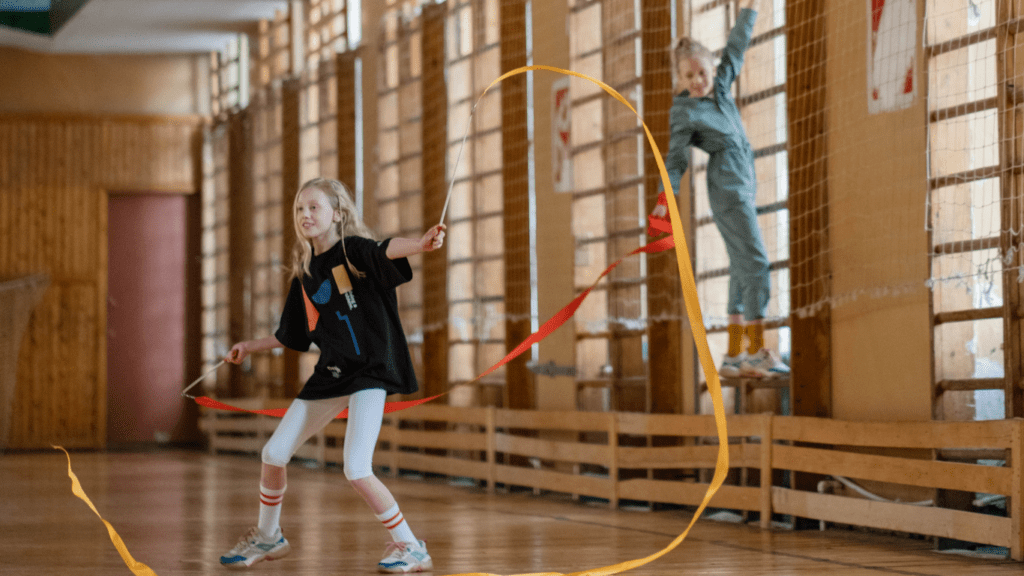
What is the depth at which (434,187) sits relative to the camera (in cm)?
916

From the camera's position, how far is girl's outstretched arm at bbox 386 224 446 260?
3605 millimetres

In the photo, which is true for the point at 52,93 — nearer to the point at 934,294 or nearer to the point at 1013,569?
the point at 934,294

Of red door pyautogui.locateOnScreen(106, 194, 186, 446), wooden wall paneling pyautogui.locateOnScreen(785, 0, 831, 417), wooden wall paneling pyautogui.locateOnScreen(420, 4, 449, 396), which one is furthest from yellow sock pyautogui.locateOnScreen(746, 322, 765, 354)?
red door pyautogui.locateOnScreen(106, 194, 186, 446)

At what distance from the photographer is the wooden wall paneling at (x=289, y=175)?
11.9 metres

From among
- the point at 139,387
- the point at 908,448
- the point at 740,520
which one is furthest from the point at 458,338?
the point at 139,387

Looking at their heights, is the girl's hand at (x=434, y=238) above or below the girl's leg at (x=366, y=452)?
above

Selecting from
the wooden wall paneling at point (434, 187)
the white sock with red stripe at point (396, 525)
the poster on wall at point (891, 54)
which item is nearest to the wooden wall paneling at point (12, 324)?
the wooden wall paneling at point (434, 187)

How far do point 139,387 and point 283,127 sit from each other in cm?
410

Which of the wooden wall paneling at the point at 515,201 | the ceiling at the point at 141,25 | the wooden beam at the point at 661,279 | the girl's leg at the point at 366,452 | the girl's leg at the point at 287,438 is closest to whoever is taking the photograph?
the girl's leg at the point at 366,452

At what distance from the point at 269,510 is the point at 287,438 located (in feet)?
1.09

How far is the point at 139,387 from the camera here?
14.4 meters

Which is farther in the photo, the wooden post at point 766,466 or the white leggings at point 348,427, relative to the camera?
the wooden post at point 766,466

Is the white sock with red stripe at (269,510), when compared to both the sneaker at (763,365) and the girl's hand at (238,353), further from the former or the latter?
the sneaker at (763,365)

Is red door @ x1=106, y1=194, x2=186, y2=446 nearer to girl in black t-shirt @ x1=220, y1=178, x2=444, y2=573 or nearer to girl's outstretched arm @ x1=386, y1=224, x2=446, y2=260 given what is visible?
girl in black t-shirt @ x1=220, y1=178, x2=444, y2=573
